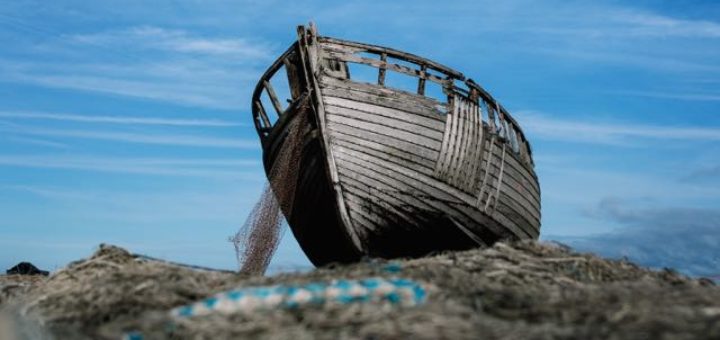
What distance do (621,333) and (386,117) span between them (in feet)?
33.1

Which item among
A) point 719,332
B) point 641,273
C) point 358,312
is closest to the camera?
point 719,332

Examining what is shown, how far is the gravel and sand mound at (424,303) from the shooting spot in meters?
5.32

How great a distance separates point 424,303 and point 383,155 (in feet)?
30.2

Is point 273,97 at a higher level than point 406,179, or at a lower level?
higher

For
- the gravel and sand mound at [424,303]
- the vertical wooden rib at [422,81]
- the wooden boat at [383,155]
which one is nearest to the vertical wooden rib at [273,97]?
the wooden boat at [383,155]

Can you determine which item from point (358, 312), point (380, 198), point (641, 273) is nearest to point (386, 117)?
point (380, 198)

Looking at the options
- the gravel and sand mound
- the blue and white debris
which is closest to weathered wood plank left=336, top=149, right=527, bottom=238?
the gravel and sand mound

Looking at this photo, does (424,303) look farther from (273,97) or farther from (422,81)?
(273,97)

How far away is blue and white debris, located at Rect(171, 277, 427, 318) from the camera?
19.2 ft

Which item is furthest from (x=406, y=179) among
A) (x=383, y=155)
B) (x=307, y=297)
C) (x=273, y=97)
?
(x=307, y=297)

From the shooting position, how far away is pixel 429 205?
50.2ft

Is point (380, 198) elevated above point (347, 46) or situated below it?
below

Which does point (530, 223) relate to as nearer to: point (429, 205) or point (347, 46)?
point (429, 205)

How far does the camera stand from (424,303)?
5859mm
